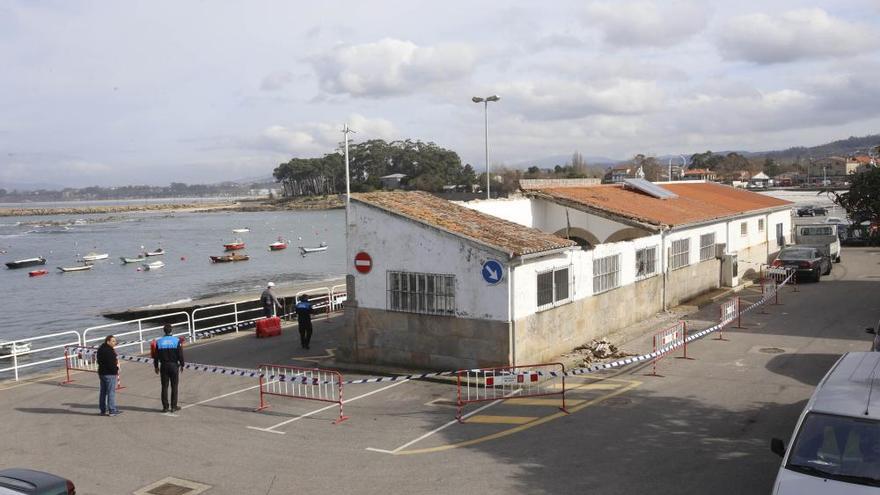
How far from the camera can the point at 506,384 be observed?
1484 centimetres

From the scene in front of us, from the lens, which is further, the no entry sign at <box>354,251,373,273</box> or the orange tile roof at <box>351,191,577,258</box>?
the no entry sign at <box>354,251,373,273</box>

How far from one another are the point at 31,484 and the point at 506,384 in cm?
926

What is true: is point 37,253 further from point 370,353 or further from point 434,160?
point 370,353

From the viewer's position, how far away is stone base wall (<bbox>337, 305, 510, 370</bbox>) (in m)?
15.8

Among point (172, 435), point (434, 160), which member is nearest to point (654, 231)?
point (172, 435)

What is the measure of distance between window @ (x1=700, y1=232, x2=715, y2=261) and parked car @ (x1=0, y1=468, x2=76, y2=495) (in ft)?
79.6

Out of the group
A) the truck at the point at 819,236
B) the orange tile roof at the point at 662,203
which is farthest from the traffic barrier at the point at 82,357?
the truck at the point at 819,236

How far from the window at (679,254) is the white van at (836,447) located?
16.0 m

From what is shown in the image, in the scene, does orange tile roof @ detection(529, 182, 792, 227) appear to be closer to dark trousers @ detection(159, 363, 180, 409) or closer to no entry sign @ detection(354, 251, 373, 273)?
no entry sign @ detection(354, 251, 373, 273)

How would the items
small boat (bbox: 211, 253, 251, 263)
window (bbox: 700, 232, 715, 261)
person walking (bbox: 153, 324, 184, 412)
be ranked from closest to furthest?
person walking (bbox: 153, 324, 184, 412)
window (bbox: 700, 232, 715, 261)
small boat (bbox: 211, 253, 251, 263)

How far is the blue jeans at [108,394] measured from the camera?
13914mm

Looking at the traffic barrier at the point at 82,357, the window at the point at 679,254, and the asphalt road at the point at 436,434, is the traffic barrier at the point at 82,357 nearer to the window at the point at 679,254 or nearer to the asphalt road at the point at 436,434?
the asphalt road at the point at 436,434

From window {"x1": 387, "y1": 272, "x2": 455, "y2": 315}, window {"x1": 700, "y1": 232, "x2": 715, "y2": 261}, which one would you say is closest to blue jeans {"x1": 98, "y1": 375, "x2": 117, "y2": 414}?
window {"x1": 387, "y1": 272, "x2": 455, "y2": 315}

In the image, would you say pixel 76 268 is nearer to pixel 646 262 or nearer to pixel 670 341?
pixel 646 262
